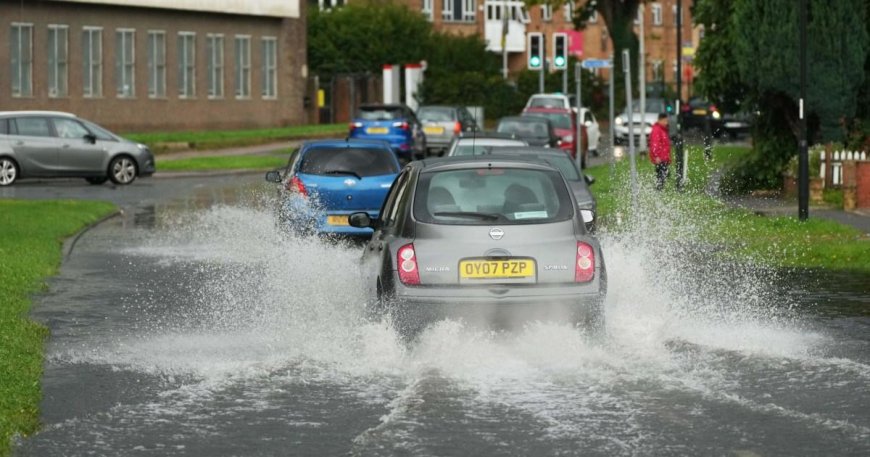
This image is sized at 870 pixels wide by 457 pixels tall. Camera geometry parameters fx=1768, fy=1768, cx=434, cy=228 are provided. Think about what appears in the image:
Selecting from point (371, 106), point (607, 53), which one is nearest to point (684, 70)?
point (607, 53)

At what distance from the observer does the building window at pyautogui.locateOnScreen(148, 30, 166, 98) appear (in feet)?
218

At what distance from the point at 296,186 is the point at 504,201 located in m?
10.3

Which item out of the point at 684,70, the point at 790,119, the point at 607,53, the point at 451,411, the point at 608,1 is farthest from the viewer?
the point at 607,53

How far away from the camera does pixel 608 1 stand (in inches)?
2594

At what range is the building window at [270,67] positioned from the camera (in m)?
72.4

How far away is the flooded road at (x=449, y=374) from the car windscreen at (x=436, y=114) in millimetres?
36663

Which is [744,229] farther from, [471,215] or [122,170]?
[122,170]

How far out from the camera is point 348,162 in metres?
23.3

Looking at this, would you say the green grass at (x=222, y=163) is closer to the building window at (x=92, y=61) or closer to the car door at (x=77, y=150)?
Result: the car door at (x=77, y=150)

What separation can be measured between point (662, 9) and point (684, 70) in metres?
15.0

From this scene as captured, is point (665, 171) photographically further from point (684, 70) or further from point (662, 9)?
point (662, 9)

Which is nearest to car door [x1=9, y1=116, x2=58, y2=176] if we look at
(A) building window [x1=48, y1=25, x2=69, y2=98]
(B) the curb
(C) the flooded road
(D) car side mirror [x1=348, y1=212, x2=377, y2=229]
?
(B) the curb

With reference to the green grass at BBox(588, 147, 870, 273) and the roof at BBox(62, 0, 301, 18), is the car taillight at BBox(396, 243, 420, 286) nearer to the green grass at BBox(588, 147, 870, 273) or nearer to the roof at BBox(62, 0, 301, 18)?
the green grass at BBox(588, 147, 870, 273)

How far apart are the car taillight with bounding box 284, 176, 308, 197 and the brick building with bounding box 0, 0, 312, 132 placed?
3895 cm
